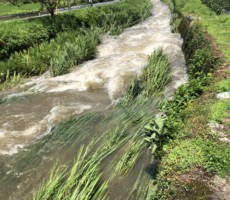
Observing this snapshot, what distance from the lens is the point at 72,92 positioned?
11688 mm

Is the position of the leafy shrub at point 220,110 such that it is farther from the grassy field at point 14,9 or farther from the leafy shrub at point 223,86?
the grassy field at point 14,9

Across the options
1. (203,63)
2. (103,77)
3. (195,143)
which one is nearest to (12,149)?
(195,143)

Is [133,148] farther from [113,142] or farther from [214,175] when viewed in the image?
[214,175]

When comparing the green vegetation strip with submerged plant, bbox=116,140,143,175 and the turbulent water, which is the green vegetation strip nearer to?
the turbulent water

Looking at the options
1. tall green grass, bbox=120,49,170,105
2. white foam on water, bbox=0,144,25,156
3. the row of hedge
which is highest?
the row of hedge

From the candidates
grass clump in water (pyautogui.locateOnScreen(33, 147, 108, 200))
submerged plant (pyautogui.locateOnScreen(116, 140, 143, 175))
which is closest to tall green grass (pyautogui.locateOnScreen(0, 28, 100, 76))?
submerged plant (pyautogui.locateOnScreen(116, 140, 143, 175))

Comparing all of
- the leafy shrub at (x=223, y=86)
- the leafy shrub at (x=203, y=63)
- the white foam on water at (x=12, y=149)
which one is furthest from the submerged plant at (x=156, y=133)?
the leafy shrub at (x=203, y=63)

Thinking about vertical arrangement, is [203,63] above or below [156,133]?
below

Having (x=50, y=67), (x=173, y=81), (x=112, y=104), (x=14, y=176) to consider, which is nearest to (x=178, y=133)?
(x=14, y=176)

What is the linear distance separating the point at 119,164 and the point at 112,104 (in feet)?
13.8

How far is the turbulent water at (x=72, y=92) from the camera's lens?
882 cm

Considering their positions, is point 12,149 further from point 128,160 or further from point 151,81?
point 151,81

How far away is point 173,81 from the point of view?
38.9ft

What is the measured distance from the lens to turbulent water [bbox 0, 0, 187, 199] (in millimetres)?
8820
